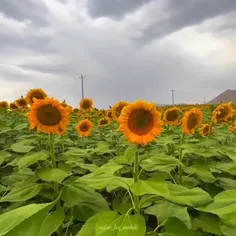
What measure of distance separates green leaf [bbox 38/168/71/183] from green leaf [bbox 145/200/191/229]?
0.51m

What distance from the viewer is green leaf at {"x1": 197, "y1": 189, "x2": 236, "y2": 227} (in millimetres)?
1243

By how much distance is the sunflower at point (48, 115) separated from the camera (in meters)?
2.53

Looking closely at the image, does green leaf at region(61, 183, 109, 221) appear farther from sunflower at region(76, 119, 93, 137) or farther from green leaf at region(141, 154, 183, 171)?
sunflower at region(76, 119, 93, 137)

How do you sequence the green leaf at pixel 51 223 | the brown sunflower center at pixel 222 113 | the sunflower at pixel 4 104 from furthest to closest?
the sunflower at pixel 4 104, the brown sunflower center at pixel 222 113, the green leaf at pixel 51 223

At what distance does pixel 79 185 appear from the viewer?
1.97 meters

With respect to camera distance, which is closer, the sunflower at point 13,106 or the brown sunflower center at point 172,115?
the brown sunflower center at point 172,115

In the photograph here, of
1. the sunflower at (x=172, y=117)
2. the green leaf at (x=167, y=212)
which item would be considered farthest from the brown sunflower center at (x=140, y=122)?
the sunflower at (x=172, y=117)

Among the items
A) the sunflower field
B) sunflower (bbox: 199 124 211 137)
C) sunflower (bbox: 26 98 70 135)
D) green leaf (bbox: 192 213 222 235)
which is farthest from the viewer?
sunflower (bbox: 199 124 211 137)

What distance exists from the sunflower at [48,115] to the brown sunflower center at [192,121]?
106 centimetres

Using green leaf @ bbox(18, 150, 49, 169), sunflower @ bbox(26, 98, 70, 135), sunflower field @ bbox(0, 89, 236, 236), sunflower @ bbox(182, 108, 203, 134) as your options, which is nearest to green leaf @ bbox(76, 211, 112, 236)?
sunflower field @ bbox(0, 89, 236, 236)

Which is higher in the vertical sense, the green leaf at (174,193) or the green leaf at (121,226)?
the green leaf at (174,193)

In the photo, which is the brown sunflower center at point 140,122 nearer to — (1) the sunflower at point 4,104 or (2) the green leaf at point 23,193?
(2) the green leaf at point 23,193

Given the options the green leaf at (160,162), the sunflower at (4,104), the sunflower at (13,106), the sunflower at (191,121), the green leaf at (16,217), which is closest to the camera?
the green leaf at (16,217)

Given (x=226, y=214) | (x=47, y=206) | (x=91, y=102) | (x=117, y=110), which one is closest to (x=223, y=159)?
(x=117, y=110)
